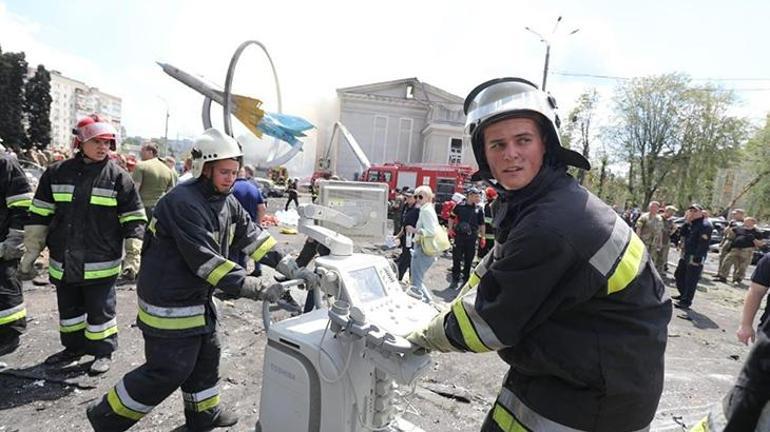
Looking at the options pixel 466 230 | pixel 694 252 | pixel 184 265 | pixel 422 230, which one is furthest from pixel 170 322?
pixel 694 252

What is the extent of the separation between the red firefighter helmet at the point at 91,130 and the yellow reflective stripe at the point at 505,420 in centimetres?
320

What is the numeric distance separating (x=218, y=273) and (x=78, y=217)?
171 centimetres

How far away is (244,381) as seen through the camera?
11.1 feet

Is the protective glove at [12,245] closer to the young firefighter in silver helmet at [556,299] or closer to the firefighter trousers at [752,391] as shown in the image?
the young firefighter in silver helmet at [556,299]

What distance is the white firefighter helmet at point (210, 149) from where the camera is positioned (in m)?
2.39

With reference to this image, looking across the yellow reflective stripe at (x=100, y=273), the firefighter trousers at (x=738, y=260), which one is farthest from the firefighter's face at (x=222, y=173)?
the firefighter trousers at (x=738, y=260)

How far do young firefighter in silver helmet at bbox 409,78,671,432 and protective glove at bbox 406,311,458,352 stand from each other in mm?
46

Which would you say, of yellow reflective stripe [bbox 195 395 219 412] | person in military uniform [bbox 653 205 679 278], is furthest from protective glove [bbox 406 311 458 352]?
person in military uniform [bbox 653 205 679 278]

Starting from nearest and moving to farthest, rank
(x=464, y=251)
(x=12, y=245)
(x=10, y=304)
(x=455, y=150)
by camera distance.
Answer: (x=12, y=245) → (x=10, y=304) → (x=464, y=251) → (x=455, y=150)

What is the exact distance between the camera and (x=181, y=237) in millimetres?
2240

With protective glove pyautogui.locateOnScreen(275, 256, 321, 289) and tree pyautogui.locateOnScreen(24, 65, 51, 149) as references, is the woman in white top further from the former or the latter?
tree pyautogui.locateOnScreen(24, 65, 51, 149)

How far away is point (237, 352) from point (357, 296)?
7.59ft

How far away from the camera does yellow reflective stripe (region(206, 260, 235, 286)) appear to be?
225 centimetres

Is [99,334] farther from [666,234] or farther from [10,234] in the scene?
[666,234]
